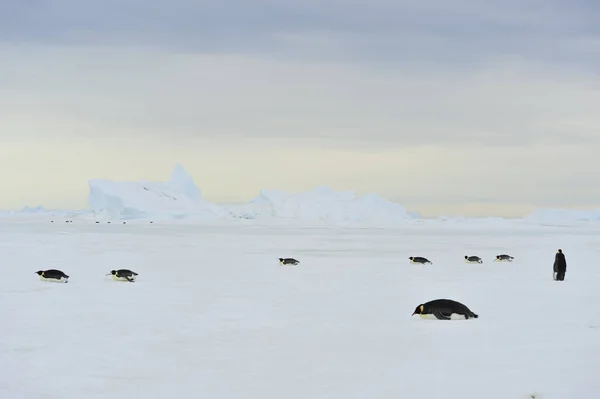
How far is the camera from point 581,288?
13.6m

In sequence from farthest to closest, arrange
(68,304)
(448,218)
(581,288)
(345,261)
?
(448,218), (345,261), (581,288), (68,304)

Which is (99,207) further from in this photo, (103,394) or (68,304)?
(103,394)

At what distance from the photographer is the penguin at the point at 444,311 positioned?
9609mm

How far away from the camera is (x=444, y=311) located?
9633 millimetres

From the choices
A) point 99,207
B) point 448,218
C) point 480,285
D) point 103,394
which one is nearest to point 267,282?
point 480,285

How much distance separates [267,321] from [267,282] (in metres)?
5.22

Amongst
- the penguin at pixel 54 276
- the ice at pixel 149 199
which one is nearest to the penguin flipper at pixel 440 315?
the penguin at pixel 54 276

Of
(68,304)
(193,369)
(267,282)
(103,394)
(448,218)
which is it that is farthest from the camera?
(448,218)

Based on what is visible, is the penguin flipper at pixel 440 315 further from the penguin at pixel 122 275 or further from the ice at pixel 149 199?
the ice at pixel 149 199

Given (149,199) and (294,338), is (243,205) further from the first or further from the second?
(294,338)

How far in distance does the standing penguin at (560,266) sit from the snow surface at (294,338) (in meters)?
0.29

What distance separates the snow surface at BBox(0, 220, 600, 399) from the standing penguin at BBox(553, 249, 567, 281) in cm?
29

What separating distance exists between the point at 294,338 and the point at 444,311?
8.13 feet

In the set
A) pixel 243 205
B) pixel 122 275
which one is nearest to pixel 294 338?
pixel 122 275
